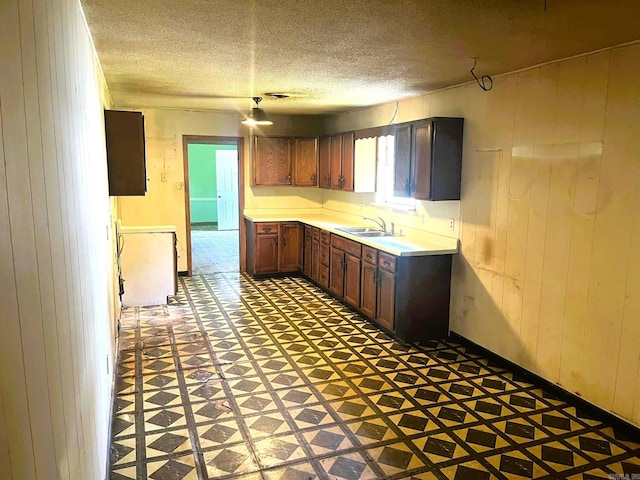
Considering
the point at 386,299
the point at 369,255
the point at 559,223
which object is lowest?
the point at 386,299

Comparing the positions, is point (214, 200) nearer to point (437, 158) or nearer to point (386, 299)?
point (386, 299)

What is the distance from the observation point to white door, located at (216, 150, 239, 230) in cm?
1180

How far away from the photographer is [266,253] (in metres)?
6.77

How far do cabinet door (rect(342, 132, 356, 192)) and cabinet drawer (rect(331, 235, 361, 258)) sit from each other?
2.30ft

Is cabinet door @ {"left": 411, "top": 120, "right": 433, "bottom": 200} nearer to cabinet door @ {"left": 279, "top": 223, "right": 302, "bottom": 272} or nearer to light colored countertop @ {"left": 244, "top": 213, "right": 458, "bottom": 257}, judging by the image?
light colored countertop @ {"left": 244, "top": 213, "right": 458, "bottom": 257}

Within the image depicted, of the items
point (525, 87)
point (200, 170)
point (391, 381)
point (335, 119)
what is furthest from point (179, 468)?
point (200, 170)

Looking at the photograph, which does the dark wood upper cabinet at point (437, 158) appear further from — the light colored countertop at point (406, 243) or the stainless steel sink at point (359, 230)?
the stainless steel sink at point (359, 230)

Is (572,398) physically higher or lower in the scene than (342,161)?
lower

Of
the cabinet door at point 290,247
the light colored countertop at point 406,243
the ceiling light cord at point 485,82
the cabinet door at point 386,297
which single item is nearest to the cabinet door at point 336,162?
the light colored countertop at point 406,243

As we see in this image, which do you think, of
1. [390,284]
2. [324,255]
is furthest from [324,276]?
[390,284]

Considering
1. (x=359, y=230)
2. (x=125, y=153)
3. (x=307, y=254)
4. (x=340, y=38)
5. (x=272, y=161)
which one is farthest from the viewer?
(x=272, y=161)

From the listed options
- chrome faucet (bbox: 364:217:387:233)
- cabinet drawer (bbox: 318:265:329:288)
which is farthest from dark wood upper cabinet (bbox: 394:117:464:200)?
cabinet drawer (bbox: 318:265:329:288)

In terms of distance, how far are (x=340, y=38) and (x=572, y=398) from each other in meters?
2.75

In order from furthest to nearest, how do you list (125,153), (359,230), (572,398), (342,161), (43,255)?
(342,161)
(359,230)
(125,153)
(572,398)
(43,255)
